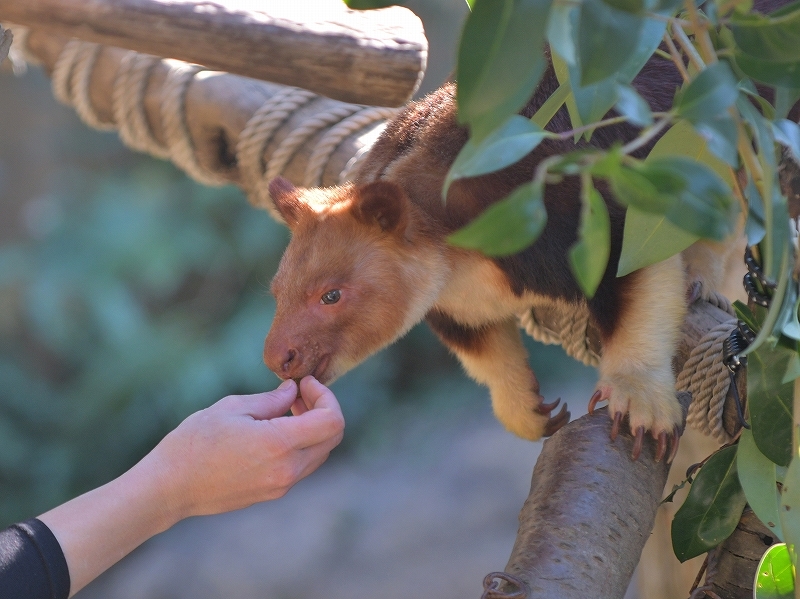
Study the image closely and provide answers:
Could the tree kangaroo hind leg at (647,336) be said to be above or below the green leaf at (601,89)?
below

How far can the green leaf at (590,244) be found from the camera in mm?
475

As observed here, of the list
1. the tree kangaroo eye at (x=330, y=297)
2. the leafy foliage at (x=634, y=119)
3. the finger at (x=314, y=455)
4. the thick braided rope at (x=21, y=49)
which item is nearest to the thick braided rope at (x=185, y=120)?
the thick braided rope at (x=21, y=49)

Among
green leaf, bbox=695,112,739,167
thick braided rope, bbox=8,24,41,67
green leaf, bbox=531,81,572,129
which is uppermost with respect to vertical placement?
green leaf, bbox=695,112,739,167

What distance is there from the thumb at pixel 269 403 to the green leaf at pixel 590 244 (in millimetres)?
798

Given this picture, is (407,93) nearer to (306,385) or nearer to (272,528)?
(306,385)

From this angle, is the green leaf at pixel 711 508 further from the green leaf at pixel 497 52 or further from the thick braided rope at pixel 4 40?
the thick braided rope at pixel 4 40

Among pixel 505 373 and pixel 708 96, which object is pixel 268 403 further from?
pixel 708 96

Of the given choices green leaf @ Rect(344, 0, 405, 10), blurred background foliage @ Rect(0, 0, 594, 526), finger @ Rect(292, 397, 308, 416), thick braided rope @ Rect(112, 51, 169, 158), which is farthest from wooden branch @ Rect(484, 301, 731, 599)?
blurred background foliage @ Rect(0, 0, 594, 526)

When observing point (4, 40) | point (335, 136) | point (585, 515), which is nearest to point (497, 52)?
point (585, 515)

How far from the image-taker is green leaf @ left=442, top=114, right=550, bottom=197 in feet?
1.86

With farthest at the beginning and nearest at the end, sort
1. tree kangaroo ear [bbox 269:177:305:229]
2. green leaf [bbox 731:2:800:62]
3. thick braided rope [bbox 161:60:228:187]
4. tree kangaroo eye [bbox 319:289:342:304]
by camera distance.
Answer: thick braided rope [bbox 161:60:228:187], tree kangaroo ear [bbox 269:177:305:229], tree kangaroo eye [bbox 319:289:342:304], green leaf [bbox 731:2:800:62]

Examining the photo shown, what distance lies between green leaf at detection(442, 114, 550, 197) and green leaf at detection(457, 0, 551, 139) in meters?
0.04

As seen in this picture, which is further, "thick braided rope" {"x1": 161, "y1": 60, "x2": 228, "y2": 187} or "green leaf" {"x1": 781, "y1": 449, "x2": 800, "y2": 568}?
"thick braided rope" {"x1": 161, "y1": 60, "x2": 228, "y2": 187}

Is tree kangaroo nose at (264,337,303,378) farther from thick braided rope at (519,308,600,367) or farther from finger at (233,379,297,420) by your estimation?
thick braided rope at (519,308,600,367)
